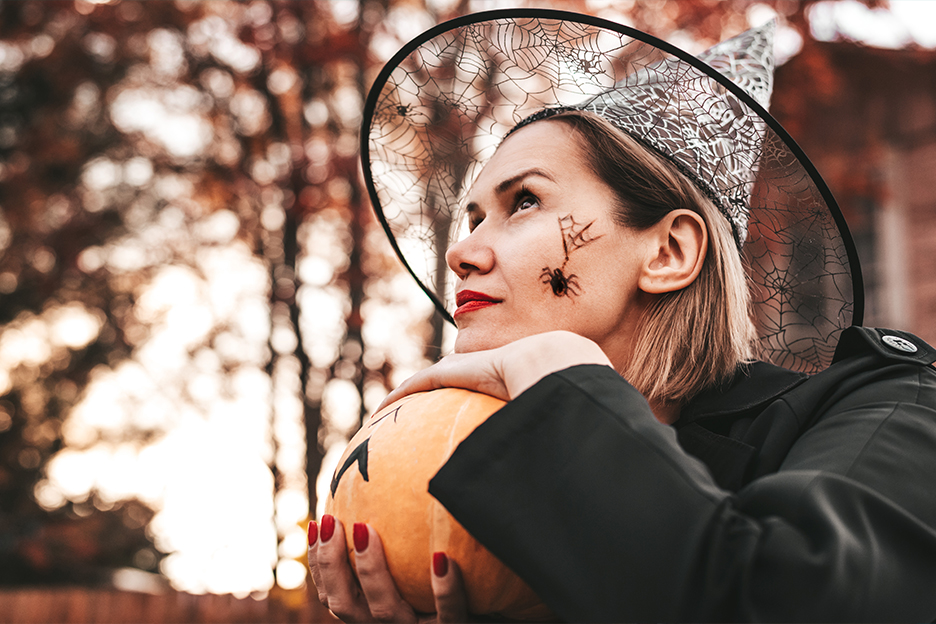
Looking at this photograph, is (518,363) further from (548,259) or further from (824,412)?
(824,412)

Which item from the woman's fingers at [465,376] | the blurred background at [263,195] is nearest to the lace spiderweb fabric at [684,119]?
the woman's fingers at [465,376]

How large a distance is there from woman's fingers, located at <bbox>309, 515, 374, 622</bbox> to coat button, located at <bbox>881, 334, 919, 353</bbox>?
137 centimetres

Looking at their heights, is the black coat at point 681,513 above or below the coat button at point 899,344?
below

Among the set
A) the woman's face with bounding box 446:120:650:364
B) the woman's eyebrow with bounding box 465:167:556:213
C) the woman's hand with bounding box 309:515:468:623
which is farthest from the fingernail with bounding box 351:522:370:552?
the woman's eyebrow with bounding box 465:167:556:213

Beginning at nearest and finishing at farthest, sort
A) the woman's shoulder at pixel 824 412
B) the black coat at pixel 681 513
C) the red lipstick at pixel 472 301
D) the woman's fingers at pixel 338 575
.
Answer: the black coat at pixel 681 513 < the woman's shoulder at pixel 824 412 < the woman's fingers at pixel 338 575 < the red lipstick at pixel 472 301

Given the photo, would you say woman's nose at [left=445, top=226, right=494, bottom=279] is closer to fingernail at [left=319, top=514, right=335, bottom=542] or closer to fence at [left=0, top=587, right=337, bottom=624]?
fingernail at [left=319, top=514, right=335, bottom=542]

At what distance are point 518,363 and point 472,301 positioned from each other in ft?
1.63

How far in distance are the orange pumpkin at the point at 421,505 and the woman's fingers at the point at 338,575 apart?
0.08ft

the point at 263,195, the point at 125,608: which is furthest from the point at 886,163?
the point at 125,608

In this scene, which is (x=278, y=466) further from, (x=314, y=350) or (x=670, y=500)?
(x=670, y=500)

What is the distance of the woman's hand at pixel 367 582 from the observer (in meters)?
1.51

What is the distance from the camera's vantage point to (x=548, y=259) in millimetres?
1980

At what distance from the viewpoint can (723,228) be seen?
87.7 inches

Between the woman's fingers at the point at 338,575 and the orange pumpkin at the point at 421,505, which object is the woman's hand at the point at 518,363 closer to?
the orange pumpkin at the point at 421,505
